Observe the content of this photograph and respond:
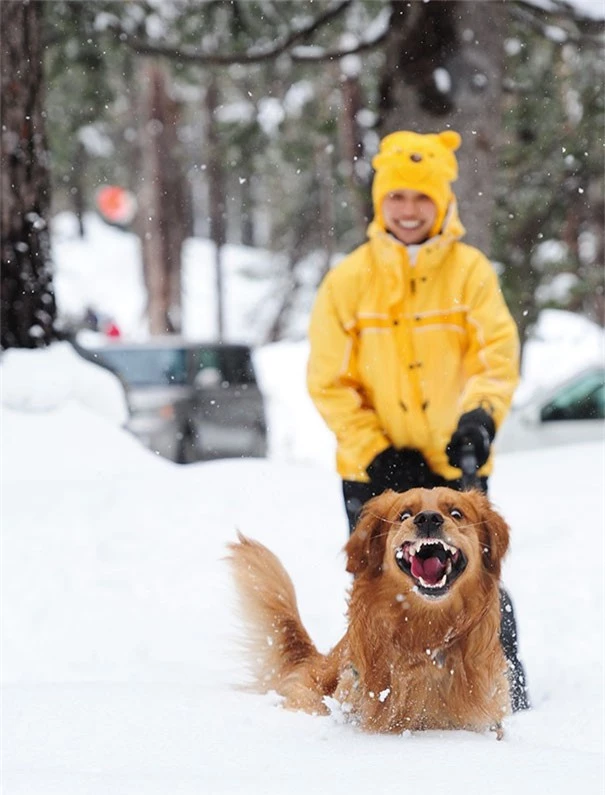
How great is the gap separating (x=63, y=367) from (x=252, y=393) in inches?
283

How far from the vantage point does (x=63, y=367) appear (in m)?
7.30

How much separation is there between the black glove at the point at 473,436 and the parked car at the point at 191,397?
9.10 metres

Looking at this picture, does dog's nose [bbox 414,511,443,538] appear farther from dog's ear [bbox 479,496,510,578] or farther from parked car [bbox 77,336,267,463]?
parked car [bbox 77,336,267,463]

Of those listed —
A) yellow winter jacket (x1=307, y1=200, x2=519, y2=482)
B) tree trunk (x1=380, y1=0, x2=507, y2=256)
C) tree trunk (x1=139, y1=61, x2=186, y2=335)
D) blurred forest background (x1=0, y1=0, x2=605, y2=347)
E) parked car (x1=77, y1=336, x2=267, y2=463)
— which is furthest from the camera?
tree trunk (x1=139, y1=61, x2=186, y2=335)

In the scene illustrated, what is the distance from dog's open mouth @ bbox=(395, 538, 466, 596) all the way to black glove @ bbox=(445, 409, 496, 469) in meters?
0.49

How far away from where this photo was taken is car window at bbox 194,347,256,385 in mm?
14125

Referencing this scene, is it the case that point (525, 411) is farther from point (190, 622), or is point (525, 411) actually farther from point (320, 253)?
point (320, 253)

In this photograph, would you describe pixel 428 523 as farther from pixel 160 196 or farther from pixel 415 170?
pixel 160 196

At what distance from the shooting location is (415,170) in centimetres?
402

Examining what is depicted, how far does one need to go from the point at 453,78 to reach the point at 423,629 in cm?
584

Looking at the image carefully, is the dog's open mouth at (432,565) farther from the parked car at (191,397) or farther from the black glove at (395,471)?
the parked car at (191,397)

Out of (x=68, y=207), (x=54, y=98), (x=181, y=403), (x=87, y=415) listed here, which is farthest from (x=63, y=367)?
(x=68, y=207)

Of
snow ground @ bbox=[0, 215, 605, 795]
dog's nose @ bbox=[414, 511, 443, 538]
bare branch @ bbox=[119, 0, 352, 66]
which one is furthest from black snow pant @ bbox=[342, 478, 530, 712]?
bare branch @ bbox=[119, 0, 352, 66]

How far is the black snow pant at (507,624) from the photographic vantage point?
4027 millimetres
